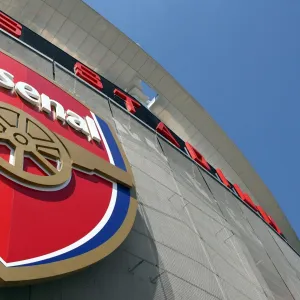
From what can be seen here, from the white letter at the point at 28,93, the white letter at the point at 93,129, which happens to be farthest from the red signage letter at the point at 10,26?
the white letter at the point at 93,129

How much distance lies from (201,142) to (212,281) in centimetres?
1125

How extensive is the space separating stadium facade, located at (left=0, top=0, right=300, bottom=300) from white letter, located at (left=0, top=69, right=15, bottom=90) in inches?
1.0

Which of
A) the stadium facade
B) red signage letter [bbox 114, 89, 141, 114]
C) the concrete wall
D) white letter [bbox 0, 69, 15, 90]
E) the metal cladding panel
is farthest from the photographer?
red signage letter [bbox 114, 89, 141, 114]

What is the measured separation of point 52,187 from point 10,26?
256 inches

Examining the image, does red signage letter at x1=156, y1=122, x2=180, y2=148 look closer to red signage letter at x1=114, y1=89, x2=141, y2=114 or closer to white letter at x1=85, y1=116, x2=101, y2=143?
red signage letter at x1=114, y1=89, x2=141, y2=114

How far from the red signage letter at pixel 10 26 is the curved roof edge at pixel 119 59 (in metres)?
4.09

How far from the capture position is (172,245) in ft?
21.8

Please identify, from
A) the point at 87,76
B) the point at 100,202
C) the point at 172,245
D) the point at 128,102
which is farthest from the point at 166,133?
the point at 100,202

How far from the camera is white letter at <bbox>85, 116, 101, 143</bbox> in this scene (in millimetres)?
6851

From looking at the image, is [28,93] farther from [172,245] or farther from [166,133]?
[166,133]

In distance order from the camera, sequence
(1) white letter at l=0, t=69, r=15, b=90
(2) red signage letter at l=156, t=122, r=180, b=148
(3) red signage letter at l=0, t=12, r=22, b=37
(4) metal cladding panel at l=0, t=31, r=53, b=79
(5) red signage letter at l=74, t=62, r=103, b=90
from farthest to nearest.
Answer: (2) red signage letter at l=156, t=122, r=180, b=148
(5) red signage letter at l=74, t=62, r=103, b=90
(3) red signage letter at l=0, t=12, r=22, b=37
(4) metal cladding panel at l=0, t=31, r=53, b=79
(1) white letter at l=0, t=69, r=15, b=90

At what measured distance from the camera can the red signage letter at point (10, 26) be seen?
32.3 feet

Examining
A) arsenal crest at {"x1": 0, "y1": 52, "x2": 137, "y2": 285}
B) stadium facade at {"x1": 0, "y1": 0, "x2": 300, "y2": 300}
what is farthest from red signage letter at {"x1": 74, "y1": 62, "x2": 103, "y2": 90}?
arsenal crest at {"x1": 0, "y1": 52, "x2": 137, "y2": 285}

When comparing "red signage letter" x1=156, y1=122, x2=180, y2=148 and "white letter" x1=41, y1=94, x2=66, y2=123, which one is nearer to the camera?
"white letter" x1=41, y1=94, x2=66, y2=123
